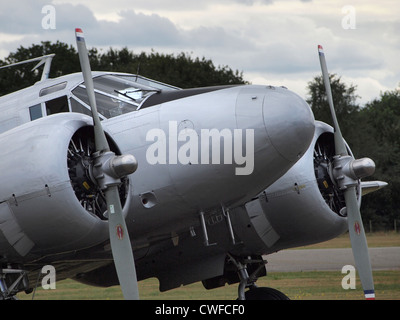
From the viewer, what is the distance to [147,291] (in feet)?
73.5

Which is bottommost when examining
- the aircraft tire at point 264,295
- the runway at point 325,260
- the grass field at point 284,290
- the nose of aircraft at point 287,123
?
the runway at point 325,260

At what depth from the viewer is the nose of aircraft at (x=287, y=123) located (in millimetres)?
9883

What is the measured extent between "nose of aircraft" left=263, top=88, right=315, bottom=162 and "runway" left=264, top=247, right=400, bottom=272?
16.7 m

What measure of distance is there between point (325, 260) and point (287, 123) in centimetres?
2103

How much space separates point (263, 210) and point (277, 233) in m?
0.49

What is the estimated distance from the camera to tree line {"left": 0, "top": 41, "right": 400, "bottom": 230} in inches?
1767

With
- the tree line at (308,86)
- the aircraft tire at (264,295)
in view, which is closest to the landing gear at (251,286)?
the aircraft tire at (264,295)

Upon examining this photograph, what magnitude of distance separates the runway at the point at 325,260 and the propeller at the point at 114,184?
17.0m

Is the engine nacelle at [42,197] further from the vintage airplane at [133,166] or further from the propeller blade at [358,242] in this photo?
the propeller blade at [358,242]

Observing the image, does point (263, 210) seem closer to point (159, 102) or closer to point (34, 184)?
point (159, 102)

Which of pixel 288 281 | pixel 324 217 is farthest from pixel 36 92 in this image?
pixel 288 281

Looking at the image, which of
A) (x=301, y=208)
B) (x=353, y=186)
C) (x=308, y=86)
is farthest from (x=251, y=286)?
(x=308, y=86)

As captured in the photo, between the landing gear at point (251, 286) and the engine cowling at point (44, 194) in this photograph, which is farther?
the landing gear at point (251, 286)

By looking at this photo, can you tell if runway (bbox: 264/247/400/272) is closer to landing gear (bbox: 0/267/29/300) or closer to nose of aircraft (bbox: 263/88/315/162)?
nose of aircraft (bbox: 263/88/315/162)
